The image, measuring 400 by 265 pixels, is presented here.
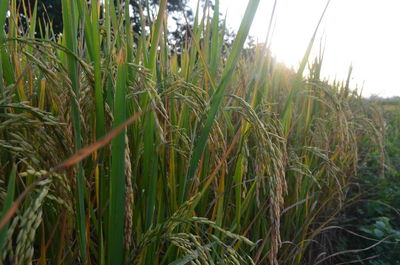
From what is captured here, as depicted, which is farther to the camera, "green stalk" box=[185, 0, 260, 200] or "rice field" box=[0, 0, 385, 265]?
"green stalk" box=[185, 0, 260, 200]

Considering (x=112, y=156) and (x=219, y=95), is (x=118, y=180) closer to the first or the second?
(x=112, y=156)

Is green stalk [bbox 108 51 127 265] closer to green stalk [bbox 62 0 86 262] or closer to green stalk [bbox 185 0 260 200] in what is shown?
green stalk [bbox 62 0 86 262]

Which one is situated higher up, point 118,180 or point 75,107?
point 75,107

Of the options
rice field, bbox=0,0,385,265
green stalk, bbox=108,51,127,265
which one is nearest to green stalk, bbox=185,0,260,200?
rice field, bbox=0,0,385,265

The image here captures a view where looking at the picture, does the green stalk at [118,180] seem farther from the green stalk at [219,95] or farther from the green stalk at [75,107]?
the green stalk at [219,95]

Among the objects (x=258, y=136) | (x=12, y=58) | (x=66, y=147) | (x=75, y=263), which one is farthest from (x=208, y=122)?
(x=12, y=58)

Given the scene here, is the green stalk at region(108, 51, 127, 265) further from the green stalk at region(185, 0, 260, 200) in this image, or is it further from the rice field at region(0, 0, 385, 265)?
the green stalk at region(185, 0, 260, 200)

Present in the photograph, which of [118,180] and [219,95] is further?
[219,95]

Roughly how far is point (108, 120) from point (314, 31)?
2.49ft

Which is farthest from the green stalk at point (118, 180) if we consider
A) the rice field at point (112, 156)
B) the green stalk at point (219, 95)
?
the green stalk at point (219, 95)

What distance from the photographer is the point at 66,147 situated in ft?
2.58

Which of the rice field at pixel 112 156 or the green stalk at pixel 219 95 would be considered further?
the green stalk at pixel 219 95

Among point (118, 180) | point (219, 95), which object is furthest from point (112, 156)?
point (219, 95)

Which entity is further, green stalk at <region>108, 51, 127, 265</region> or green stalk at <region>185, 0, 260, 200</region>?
green stalk at <region>185, 0, 260, 200</region>
